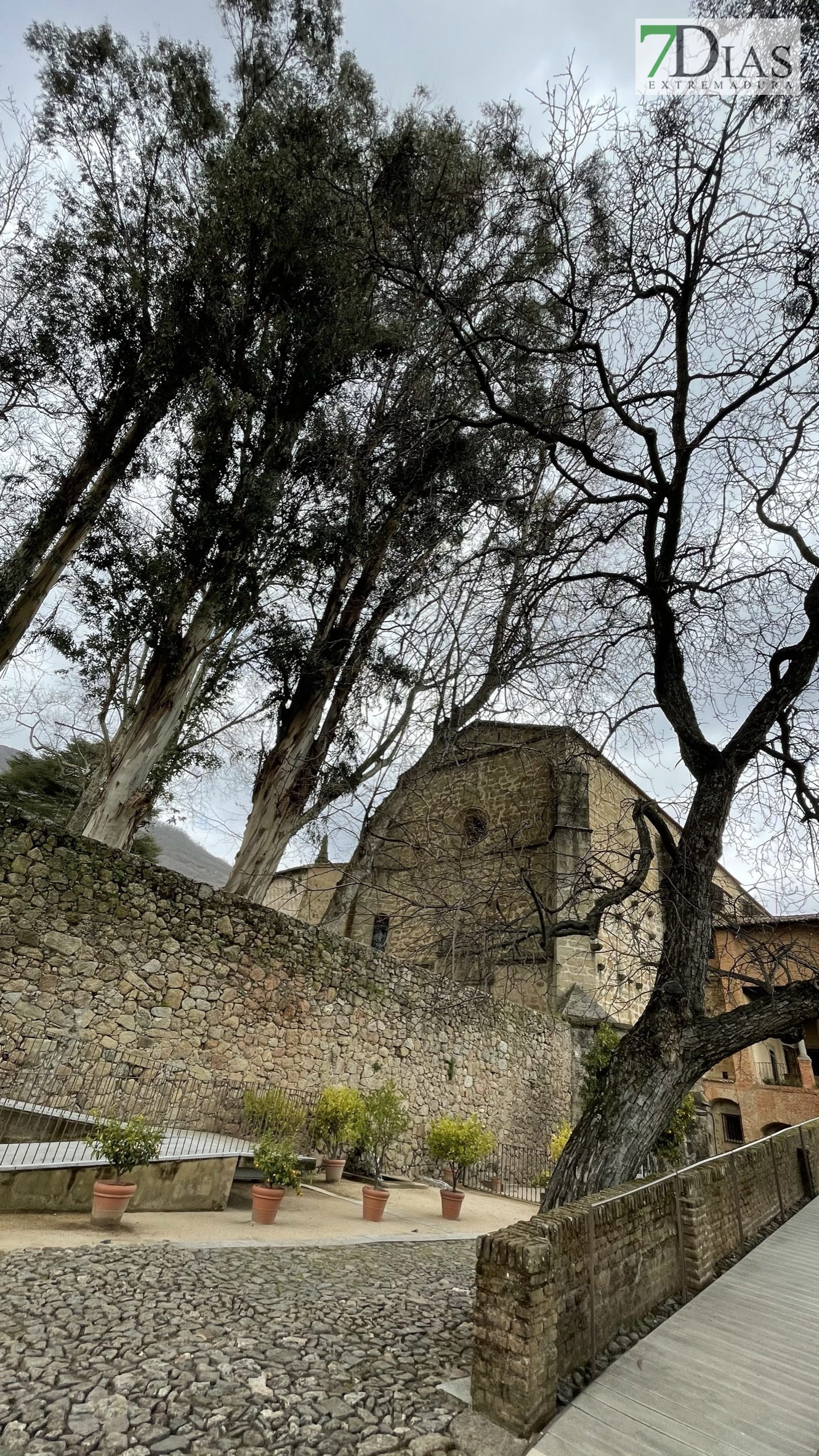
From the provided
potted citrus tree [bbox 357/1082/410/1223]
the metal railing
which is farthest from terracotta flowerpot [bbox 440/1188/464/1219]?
the metal railing

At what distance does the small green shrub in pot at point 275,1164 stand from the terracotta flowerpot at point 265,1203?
0.39ft

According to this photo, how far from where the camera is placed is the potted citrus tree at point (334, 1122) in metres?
9.01

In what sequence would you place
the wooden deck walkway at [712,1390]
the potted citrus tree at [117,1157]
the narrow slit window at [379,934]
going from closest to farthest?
1. the wooden deck walkway at [712,1390]
2. the potted citrus tree at [117,1157]
3. the narrow slit window at [379,934]

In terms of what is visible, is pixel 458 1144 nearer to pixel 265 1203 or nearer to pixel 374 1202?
pixel 374 1202

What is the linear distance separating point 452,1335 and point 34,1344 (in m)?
2.28

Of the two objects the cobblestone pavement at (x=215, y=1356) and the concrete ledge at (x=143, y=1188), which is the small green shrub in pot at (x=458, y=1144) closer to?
the concrete ledge at (x=143, y=1188)

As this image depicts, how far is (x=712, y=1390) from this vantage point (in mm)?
3188

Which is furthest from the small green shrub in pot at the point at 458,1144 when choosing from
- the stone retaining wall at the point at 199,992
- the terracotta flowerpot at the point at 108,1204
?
the terracotta flowerpot at the point at 108,1204

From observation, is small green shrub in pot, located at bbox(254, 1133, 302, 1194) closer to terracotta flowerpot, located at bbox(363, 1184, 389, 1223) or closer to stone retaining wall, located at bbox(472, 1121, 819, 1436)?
terracotta flowerpot, located at bbox(363, 1184, 389, 1223)

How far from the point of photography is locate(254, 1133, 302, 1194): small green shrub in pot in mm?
6395

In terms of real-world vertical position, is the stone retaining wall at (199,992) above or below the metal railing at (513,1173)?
above

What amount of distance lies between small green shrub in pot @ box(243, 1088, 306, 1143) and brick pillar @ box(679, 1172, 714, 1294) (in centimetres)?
477

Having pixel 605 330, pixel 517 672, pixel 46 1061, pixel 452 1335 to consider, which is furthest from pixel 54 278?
pixel 452 1335

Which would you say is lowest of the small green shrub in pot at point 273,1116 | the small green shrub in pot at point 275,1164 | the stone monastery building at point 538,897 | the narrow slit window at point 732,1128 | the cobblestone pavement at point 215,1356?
the cobblestone pavement at point 215,1356
